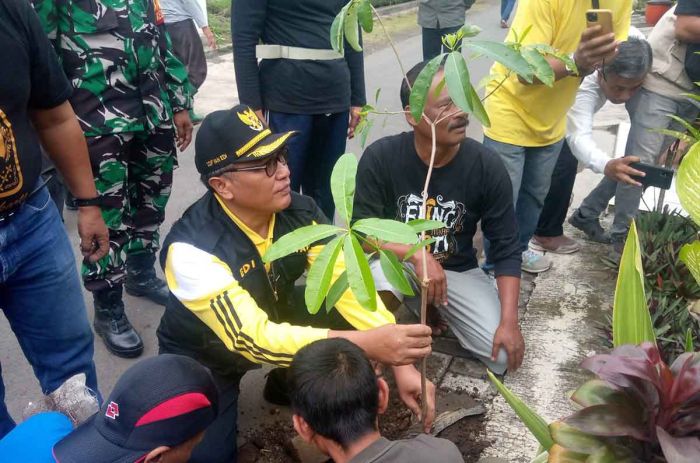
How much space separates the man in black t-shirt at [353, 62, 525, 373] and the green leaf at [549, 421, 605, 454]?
139 centimetres

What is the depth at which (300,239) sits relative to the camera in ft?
4.46

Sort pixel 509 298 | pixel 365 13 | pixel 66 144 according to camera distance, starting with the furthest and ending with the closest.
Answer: pixel 509 298 < pixel 66 144 < pixel 365 13

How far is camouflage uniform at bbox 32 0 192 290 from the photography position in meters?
2.51

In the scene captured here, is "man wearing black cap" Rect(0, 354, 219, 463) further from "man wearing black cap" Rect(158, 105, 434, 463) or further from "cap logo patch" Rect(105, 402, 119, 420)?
"man wearing black cap" Rect(158, 105, 434, 463)

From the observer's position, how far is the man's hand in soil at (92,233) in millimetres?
2137

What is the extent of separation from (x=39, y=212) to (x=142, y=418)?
75cm

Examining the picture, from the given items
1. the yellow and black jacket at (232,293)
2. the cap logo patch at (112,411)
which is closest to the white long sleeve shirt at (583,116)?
the yellow and black jacket at (232,293)

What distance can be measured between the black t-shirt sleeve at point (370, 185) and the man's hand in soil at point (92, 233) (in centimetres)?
101

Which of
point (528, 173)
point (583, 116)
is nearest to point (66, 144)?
point (528, 173)

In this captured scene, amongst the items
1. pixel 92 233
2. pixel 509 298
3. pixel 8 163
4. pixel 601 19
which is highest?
pixel 601 19

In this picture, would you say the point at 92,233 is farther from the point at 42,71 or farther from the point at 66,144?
the point at 42,71

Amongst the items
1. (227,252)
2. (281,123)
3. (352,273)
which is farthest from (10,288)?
(281,123)

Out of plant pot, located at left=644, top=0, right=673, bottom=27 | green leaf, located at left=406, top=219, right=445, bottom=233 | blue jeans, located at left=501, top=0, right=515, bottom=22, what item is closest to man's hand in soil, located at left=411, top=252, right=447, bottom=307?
green leaf, located at left=406, top=219, right=445, bottom=233

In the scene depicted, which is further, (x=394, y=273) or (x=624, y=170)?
(x=624, y=170)
